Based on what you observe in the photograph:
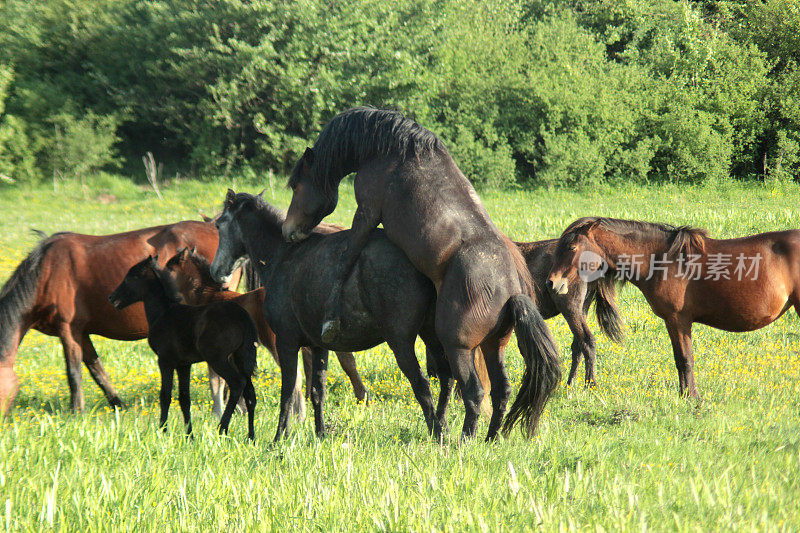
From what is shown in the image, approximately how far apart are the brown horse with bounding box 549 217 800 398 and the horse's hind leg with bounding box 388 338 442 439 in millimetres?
3062

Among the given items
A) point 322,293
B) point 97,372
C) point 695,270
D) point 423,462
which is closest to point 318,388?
point 322,293

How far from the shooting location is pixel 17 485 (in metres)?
4.05

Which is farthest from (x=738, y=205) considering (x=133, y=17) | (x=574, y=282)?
(x=133, y=17)

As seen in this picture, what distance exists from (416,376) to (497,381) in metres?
0.69

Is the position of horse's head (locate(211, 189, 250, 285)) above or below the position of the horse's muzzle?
above

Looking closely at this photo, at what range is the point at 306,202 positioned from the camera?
6.30m

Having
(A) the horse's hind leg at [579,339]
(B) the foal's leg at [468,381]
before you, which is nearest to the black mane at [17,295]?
(B) the foal's leg at [468,381]

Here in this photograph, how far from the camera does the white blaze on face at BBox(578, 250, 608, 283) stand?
27.5 ft

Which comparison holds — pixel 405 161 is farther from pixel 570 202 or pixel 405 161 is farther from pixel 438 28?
pixel 438 28

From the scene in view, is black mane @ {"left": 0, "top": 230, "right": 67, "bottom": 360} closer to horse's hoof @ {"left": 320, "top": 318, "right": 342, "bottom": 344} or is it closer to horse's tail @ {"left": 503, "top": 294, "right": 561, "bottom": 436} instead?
horse's hoof @ {"left": 320, "top": 318, "right": 342, "bottom": 344}

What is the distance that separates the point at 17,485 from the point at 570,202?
27.1 m

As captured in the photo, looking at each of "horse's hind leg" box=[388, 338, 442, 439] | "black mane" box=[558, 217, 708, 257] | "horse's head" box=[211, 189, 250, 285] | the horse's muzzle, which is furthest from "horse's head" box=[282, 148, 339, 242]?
"black mane" box=[558, 217, 708, 257]

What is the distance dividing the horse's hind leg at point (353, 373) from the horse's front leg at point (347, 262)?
2644mm

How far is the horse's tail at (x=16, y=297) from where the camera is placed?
7.50 metres
